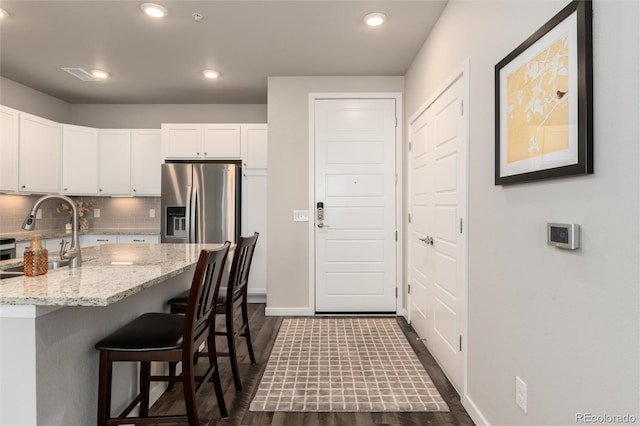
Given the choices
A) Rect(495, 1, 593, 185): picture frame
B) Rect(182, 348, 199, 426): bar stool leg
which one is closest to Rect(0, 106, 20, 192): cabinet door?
Rect(182, 348, 199, 426): bar stool leg

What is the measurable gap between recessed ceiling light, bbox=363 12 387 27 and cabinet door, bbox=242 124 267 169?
2.10 metres

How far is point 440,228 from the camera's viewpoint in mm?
2764

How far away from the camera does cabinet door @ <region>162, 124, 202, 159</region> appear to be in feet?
15.5

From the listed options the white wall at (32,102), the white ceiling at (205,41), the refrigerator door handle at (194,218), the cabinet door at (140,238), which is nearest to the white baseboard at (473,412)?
the white ceiling at (205,41)

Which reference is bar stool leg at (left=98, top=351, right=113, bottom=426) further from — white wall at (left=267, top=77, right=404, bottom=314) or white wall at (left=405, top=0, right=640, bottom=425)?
white wall at (left=267, top=77, right=404, bottom=314)

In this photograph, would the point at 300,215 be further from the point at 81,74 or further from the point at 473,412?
the point at 81,74

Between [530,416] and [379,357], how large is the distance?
1487mm

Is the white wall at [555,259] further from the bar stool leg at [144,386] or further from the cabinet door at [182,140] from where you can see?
the cabinet door at [182,140]

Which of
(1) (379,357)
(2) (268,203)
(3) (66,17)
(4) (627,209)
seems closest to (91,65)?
(3) (66,17)

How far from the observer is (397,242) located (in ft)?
13.5

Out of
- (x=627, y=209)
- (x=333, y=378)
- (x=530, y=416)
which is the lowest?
(x=333, y=378)

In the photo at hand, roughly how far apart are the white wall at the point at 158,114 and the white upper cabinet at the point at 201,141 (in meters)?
0.56

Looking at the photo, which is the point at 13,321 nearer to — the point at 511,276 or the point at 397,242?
the point at 511,276

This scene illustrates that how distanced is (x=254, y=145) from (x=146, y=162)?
151 centimetres
